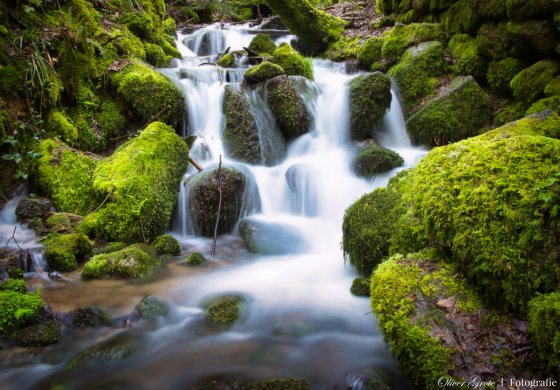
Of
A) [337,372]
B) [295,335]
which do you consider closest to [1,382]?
[295,335]

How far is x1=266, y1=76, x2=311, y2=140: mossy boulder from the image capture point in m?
8.51

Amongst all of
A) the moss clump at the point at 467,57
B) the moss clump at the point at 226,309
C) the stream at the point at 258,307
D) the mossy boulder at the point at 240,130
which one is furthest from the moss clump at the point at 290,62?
the moss clump at the point at 226,309

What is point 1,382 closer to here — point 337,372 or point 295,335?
point 295,335

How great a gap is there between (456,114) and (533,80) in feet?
4.65

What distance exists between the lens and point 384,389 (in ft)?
8.85

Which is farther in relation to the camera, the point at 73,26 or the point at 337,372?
the point at 73,26

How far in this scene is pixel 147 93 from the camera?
7691 mm

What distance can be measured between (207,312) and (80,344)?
1187 millimetres

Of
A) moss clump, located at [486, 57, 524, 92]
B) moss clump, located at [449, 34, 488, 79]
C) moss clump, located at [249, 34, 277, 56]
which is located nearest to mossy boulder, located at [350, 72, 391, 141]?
moss clump, located at [449, 34, 488, 79]

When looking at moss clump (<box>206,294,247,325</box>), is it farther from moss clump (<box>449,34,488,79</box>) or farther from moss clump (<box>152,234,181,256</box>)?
moss clump (<box>449,34,488,79</box>)

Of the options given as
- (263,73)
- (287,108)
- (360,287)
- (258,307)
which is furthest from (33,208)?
(263,73)

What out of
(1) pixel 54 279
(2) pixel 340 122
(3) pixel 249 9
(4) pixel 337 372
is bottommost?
Result: (4) pixel 337 372

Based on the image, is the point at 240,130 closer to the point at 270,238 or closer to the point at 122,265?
the point at 270,238

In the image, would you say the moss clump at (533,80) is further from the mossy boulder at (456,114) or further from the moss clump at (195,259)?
the moss clump at (195,259)
